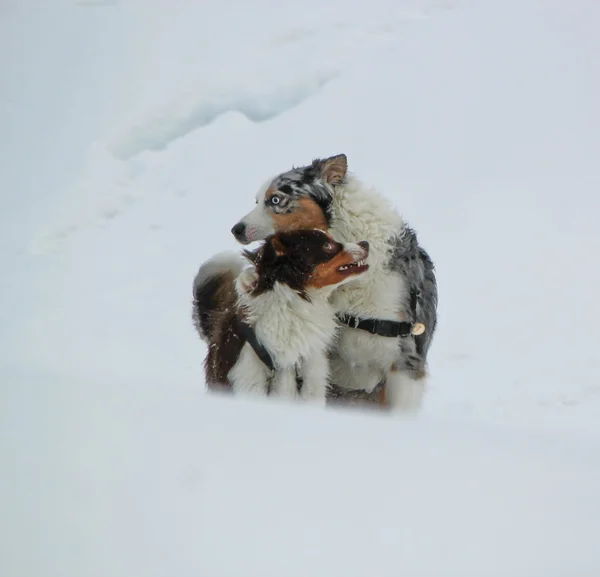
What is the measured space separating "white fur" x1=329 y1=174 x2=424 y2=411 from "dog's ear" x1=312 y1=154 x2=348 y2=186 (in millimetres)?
57

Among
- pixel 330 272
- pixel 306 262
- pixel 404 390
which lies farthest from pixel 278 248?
pixel 404 390

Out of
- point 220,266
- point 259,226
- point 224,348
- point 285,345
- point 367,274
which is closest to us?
point 285,345

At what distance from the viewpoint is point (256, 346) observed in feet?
11.0

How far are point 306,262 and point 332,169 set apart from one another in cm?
59

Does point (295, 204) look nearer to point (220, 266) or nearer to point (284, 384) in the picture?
point (220, 266)

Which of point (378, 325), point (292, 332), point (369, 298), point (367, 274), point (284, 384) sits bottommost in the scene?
point (284, 384)

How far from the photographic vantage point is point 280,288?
3.41 metres

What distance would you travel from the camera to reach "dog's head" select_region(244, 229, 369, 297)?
3.39m

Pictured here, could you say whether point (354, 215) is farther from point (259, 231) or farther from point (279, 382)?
point (279, 382)

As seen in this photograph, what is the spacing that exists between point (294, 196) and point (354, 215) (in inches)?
12.0

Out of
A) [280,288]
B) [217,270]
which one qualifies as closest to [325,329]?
[280,288]

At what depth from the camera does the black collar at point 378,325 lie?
3.57m

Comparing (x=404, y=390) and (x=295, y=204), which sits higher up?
(x=295, y=204)

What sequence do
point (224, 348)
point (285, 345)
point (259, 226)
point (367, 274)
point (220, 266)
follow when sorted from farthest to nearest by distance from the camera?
point (220, 266)
point (259, 226)
point (367, 274)
point (224, 348)
point (285, 345)
